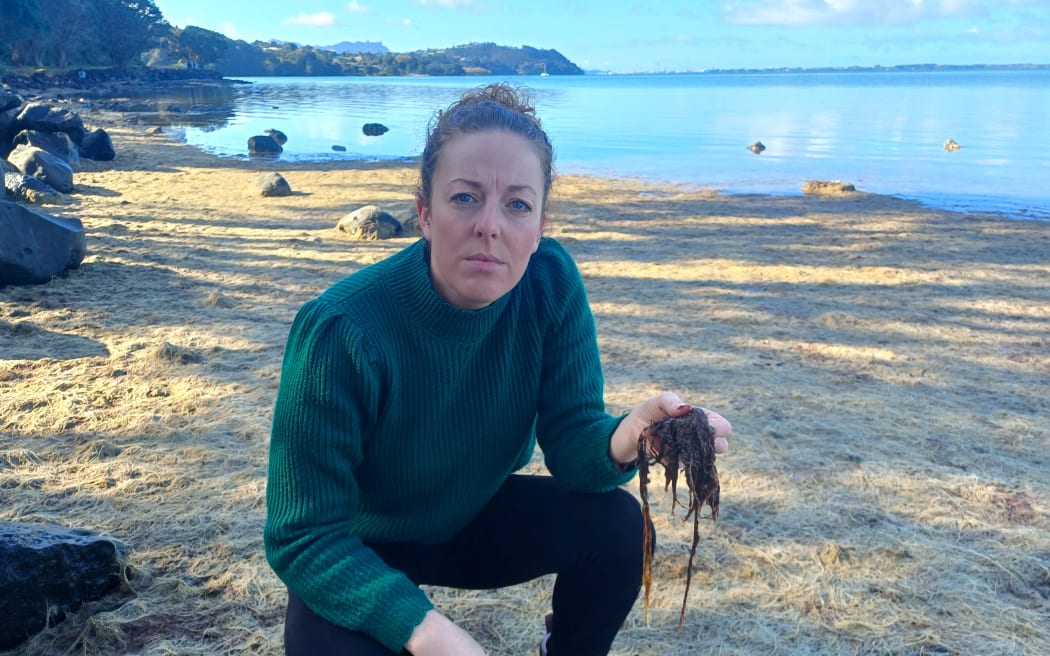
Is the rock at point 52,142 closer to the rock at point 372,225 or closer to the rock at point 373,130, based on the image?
the rock at point 372,225

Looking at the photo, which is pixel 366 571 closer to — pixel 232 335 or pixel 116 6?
pixel 232 335

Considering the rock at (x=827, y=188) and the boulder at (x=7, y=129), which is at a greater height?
the boulder at (x=7, y=129)

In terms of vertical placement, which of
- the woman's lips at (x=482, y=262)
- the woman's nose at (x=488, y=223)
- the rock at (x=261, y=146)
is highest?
the woman's nose at (x=488, y=223)

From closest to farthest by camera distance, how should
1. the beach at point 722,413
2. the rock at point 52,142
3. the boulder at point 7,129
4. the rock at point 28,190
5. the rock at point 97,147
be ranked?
the beach at point 722,413
the rock at point 28,190
the rock at point 52,142
the boulder at point 7,129
the rock at point 97,147

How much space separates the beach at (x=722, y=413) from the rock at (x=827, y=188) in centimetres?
495

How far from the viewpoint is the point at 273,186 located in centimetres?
1312

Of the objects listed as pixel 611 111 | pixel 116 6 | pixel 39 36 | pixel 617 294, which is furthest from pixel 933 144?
pixel 116 6

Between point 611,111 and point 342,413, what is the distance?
4700cm

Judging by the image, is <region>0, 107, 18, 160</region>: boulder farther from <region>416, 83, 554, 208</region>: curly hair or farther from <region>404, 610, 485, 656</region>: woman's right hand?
<region>404, 610, 485, 656</region>: woman's right hand

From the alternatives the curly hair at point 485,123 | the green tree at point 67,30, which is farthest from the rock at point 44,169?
the green tree at point 67,30

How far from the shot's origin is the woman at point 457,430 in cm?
182

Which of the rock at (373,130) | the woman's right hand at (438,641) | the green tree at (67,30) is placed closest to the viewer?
the woman's right hand at (438,641)

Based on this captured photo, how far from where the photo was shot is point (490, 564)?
232 cm

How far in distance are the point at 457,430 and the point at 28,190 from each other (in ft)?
37.5
